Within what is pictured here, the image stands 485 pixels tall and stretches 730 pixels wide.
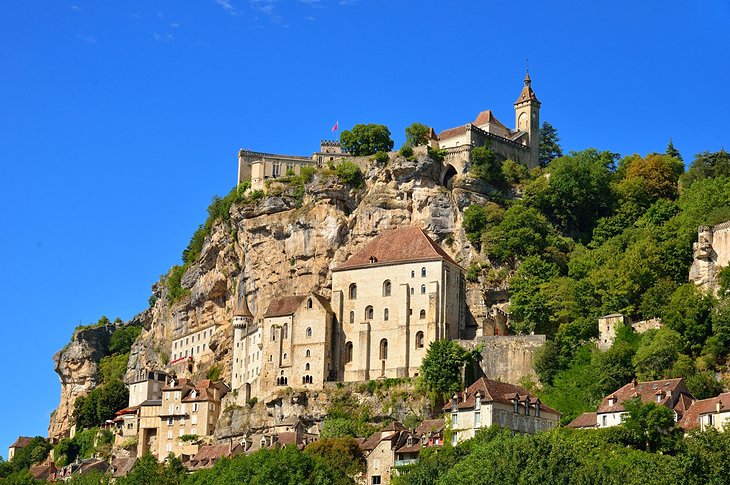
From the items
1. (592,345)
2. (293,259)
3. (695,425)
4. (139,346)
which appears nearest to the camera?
(695,425)

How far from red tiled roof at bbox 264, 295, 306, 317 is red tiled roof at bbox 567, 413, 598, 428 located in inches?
993

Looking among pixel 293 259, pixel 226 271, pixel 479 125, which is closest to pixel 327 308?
pixel 293 259

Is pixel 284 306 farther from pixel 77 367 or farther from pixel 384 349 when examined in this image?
pixel 77 367

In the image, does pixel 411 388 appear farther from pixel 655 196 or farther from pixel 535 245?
pixel 655 196

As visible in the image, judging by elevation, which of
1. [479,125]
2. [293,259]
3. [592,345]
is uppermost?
[479,125]

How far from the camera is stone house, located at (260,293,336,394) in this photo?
96.4 meters

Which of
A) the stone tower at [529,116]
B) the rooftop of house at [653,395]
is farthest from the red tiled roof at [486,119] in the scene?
the rooftop of house at [653,395]

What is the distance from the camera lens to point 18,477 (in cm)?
10888

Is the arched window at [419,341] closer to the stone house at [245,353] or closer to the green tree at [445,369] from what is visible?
the green tree at [445,369]

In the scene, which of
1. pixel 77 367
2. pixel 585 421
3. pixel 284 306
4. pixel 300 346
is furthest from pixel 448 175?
pixel 77 367

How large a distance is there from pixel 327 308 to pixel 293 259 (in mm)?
9169

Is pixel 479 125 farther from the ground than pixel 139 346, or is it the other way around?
pixel 479 125

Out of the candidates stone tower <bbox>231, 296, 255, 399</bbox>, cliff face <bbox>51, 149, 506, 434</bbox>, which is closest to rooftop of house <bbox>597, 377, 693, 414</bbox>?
cliff face <bbox>51, 149, 506, 434</bbox>

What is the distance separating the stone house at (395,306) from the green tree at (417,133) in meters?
13.4
